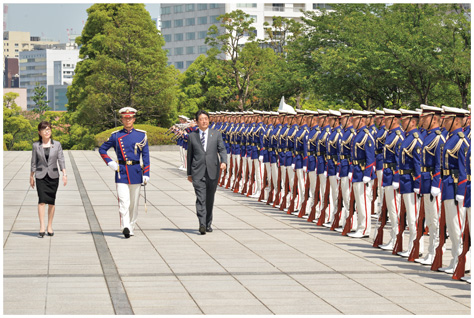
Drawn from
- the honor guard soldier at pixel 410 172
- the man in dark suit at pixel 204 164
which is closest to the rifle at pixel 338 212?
the man in dark suit at pixel 204 164

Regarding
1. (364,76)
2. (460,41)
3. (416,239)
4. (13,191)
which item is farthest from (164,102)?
(416,239)

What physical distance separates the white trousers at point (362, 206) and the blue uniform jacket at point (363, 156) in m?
0.14

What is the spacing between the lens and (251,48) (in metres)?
57.5

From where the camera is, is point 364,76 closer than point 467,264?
No

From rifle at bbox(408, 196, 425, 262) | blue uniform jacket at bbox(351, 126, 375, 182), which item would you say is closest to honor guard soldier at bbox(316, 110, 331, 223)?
blue uniform jacket at bbox(351, 126, 375, 182)

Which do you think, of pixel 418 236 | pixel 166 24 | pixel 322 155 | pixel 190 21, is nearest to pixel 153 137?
pixel 322 155

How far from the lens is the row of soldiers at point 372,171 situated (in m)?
10.2

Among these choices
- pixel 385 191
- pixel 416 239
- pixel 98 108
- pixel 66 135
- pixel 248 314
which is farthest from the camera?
pixel 66 135

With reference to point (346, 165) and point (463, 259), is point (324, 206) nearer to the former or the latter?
point (346, 165)

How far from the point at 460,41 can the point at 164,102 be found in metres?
29.6

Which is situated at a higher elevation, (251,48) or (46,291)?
(251,48)

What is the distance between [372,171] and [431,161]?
2.66 metres

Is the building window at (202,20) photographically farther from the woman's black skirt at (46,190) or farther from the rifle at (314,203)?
the woman's black skirt at (46,190)

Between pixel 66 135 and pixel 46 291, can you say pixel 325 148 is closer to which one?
pixel 46 291
